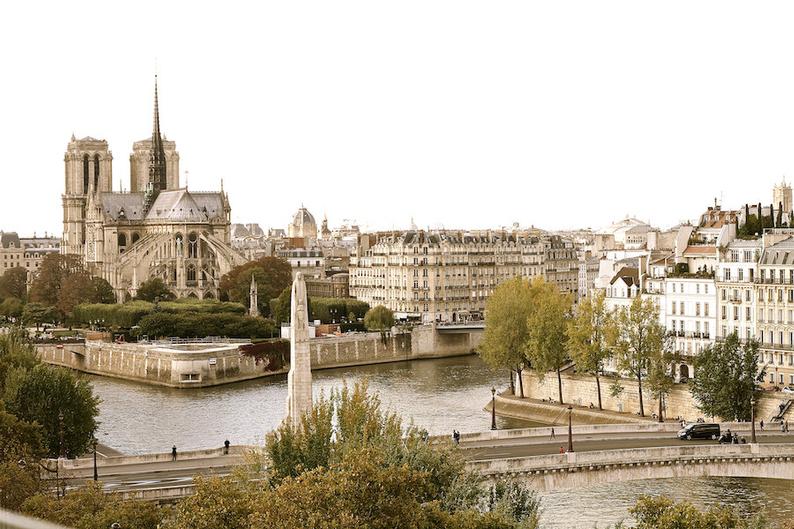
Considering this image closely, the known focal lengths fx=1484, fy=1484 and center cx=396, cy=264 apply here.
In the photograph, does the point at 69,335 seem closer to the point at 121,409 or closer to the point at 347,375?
the point at 347,375

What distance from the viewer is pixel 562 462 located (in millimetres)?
31828

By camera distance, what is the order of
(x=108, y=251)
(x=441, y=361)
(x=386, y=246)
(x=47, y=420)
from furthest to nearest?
(x=108, y=251), (x=386, y=246), (x=441, y=361), (x=47, y=420)

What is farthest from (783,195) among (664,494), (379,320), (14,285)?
(14,285)

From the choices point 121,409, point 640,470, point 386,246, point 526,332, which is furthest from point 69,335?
point 640,470

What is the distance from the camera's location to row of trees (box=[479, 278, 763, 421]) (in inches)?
1699

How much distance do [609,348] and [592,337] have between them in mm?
1204

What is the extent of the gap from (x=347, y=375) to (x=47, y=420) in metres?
33.7

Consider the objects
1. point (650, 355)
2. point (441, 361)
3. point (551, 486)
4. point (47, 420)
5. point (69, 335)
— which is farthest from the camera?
point (69, 335)

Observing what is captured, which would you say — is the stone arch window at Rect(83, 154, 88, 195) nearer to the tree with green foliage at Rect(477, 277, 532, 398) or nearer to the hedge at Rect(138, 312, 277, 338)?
the hedge at Rect(138, 312, 277, 338)

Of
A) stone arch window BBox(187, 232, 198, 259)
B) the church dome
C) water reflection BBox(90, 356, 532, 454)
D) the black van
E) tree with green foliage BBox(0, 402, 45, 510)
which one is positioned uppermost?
the church dome

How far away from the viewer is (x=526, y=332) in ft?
173

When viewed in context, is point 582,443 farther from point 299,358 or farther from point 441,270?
point 441,270

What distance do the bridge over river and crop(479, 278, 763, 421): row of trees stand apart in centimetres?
655

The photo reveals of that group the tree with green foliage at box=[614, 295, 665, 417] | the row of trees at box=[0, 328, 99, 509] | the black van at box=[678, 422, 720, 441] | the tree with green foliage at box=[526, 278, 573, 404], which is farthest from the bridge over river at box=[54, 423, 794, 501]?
the tree with green foliage at box=[526, 278, 573, 404]
